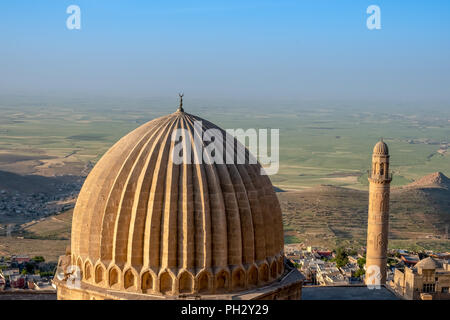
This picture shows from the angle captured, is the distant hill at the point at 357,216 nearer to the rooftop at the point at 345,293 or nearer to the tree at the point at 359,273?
the tree at the point at 359,273

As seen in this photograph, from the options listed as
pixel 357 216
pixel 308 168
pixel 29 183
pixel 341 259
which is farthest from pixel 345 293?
pixel 308 168

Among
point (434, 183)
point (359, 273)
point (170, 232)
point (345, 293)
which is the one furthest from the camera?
point (434, 183)

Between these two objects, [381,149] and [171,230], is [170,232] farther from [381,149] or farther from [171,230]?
[381,149]

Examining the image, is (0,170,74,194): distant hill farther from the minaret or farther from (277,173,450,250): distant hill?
the minaret

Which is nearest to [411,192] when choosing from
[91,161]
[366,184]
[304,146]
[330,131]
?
[366,184]

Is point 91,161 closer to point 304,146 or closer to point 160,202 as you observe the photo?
point 304,146

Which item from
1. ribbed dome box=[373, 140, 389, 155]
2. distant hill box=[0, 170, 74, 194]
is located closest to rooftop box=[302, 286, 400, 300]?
ribbed dome box=[373, 140, 389, 155]
